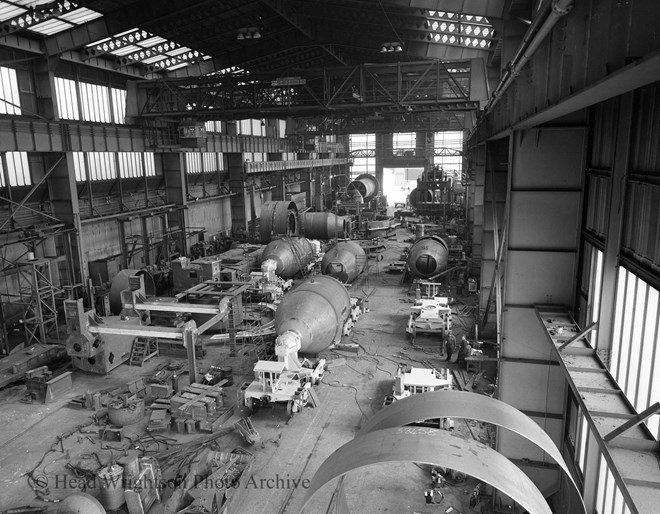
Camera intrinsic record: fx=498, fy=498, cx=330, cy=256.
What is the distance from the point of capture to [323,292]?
622 inches

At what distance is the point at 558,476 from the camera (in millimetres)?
9438

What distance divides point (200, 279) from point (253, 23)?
544 inches

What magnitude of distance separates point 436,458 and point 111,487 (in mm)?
7207

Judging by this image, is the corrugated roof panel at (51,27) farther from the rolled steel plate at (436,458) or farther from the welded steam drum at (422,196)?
the welded steam drum at (422,196)

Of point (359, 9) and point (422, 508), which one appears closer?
point (422, 508)

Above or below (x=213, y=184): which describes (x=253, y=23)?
above

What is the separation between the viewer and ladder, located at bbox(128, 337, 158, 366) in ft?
54.2

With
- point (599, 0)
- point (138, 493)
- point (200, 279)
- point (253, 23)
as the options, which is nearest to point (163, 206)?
point (200, 279)

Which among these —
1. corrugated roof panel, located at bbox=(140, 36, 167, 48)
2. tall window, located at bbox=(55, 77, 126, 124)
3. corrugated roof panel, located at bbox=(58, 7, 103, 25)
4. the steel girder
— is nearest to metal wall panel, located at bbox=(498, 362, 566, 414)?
the steel girder

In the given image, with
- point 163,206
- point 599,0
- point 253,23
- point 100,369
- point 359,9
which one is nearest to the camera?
point 599,0

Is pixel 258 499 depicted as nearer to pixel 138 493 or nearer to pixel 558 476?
pixel 138 493

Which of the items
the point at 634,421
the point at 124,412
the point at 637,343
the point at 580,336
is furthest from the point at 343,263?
the point at 634,421

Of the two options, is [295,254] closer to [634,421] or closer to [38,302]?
[38,302]

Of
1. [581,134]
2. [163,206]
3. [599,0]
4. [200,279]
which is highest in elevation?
[599,0]
